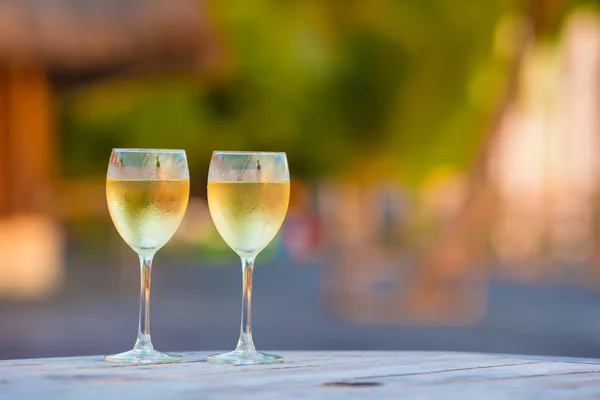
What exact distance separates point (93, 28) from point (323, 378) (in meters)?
9.74

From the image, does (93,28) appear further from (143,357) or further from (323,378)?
(323,378)

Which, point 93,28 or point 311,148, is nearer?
point 93,28

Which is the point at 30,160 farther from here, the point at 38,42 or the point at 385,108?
the point at 385,108

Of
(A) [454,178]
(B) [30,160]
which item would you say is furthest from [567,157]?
(B) [30,160]

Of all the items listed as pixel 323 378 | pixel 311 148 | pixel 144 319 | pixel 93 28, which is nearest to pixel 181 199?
pixel 144 319

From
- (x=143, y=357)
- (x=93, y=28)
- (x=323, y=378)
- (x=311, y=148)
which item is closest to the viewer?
(x=323, y=378)

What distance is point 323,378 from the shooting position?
1.91 m

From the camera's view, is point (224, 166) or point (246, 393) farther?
point (224, 166)

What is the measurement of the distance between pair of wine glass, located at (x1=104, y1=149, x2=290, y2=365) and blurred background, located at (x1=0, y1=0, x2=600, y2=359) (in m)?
6.12

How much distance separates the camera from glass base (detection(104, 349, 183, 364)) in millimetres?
2119

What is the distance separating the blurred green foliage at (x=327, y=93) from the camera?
13888 mm

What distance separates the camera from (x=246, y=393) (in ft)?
5.73

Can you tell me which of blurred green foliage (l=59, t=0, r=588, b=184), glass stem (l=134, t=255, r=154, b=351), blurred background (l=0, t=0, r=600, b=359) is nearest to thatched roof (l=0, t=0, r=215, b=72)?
blurred background (l=0, t=0, r=600, b=359)

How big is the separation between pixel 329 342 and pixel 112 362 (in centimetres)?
681
